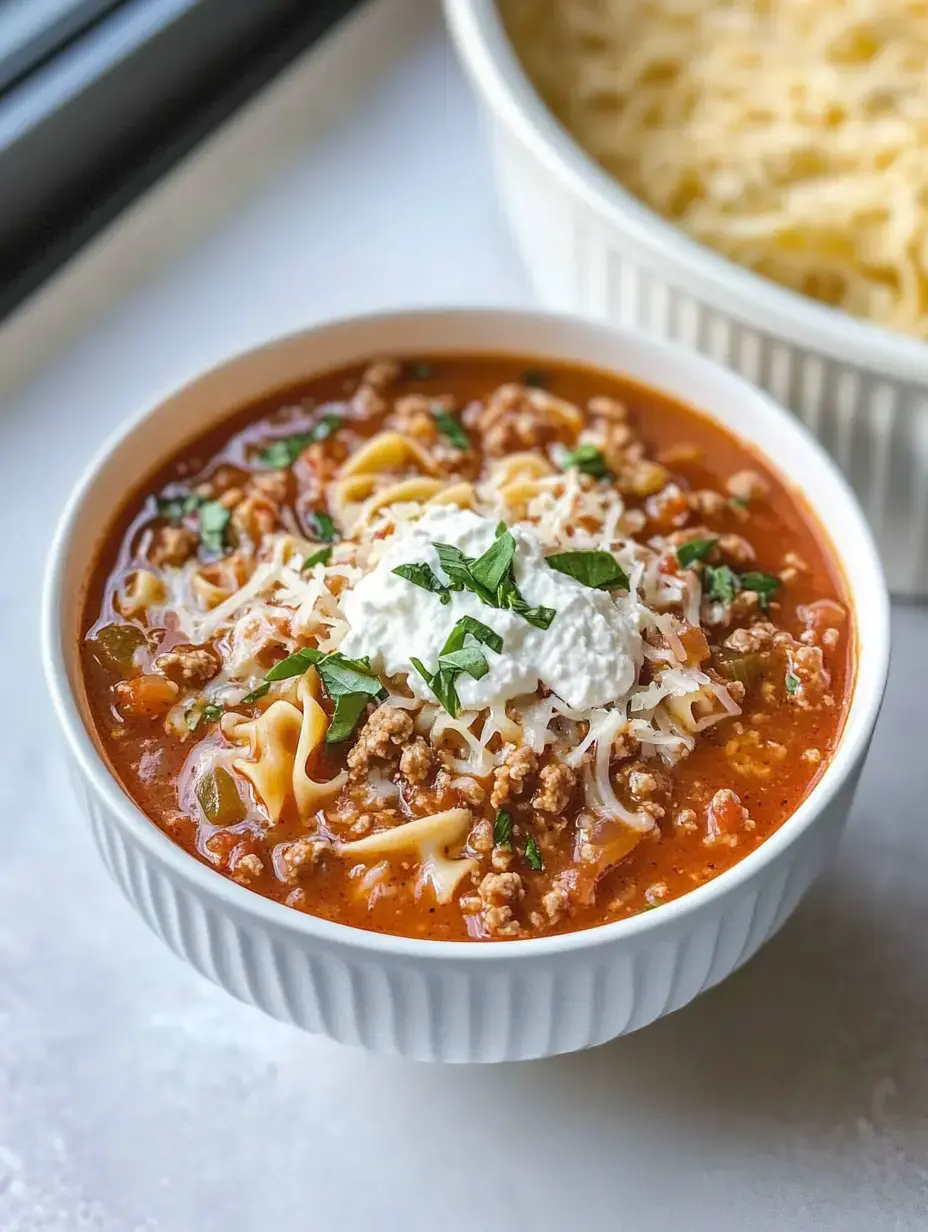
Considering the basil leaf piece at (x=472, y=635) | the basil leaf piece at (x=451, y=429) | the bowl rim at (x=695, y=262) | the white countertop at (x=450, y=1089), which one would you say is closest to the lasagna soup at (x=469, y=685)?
the basil leaf piece at (x=472, y=635)

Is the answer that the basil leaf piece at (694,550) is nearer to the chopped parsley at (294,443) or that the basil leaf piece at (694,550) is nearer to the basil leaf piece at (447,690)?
the basil leaf piece at (447,690)

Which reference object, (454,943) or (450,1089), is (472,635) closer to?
(454,943)

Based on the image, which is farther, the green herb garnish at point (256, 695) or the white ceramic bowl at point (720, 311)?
the white ceramic bowl at point (720, 311)

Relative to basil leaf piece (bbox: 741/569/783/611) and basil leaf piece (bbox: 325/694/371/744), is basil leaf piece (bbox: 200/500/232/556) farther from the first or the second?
basil leaf piece (bbox: 741/569/783/611)

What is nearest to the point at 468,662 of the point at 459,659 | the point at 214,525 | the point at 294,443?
the point at 459,659

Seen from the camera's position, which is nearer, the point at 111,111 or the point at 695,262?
the point at 695,262

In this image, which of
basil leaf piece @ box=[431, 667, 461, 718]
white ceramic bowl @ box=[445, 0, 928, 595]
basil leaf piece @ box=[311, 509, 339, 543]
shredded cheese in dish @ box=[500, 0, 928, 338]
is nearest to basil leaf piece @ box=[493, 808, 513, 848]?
basil leaf piece @ box=[431, 667, 461, 718]

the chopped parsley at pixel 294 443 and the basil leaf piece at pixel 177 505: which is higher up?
the chopped parsley at pixel 294 443
